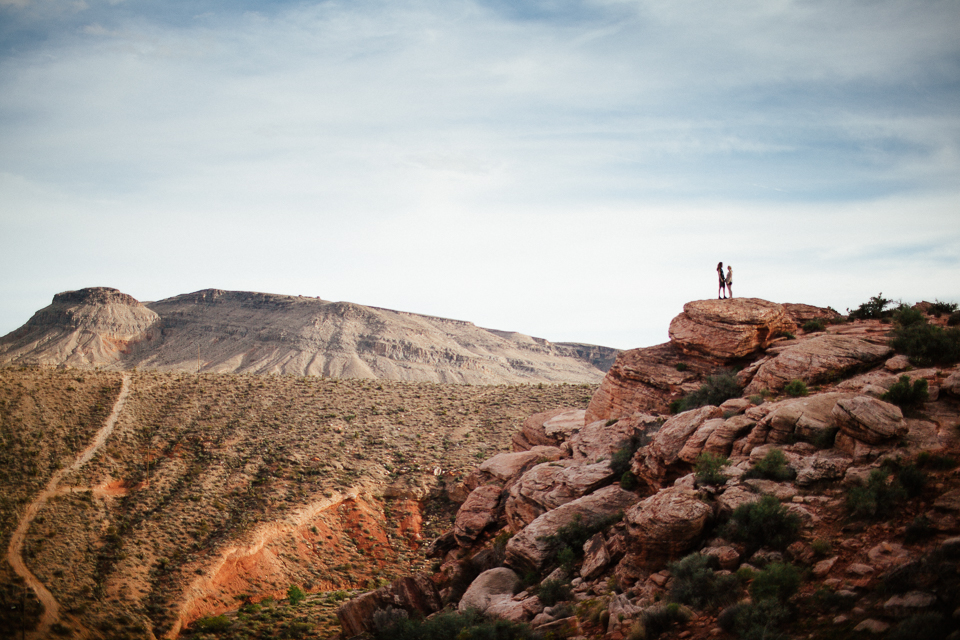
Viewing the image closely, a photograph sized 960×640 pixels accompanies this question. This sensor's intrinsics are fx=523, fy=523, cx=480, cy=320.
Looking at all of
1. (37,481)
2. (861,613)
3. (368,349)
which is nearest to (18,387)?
(37,481)

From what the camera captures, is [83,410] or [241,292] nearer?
[83,410]

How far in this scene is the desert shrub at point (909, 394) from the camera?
14.3 meters

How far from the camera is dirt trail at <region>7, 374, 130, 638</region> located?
21.2 m

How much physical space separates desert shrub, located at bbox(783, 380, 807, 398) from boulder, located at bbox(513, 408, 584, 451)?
459 inches

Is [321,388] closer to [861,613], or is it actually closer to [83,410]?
[83,410]

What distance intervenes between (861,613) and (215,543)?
2769 cm

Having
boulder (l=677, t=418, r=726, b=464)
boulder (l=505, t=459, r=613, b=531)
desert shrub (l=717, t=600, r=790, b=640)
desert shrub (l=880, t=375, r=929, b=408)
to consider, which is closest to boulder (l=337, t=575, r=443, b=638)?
boulder (l=505, t=459, r=613, b=531)

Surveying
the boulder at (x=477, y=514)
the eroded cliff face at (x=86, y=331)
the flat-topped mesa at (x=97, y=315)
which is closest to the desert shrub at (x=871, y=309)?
the boulder at (x=477, y=514)

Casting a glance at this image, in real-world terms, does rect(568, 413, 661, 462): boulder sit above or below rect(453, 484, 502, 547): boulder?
above

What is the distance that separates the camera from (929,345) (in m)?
17.3

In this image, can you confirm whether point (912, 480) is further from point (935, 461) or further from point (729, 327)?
point (729, 327)

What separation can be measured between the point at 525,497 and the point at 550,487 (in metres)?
1.12

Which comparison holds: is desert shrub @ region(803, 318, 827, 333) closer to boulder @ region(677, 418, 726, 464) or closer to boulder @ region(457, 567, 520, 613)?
boulder @ region(677, 418, 726, 464)

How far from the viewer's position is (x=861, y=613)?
32.4 feet
